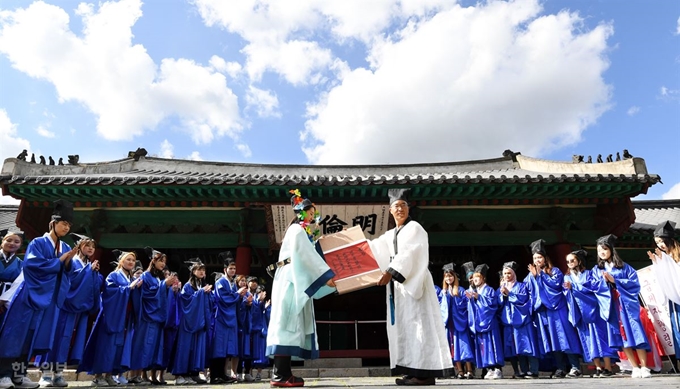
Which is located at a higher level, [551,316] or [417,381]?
[551,316]

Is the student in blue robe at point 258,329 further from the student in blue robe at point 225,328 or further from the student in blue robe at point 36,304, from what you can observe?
the student in blue robe at point 36,304

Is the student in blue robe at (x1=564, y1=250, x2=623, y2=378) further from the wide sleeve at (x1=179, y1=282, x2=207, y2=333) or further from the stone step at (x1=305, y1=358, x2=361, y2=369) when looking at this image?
the wide sleeve at (x1=179, y1=282, x2=207, y2=333)

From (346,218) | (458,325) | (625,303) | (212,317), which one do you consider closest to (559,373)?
(625,303)

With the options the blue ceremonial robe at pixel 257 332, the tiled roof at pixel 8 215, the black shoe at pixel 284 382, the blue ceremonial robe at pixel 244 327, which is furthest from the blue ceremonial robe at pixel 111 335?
the tiled roof at pixel 8 215

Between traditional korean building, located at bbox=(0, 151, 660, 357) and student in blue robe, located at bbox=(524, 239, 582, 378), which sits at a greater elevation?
traditional korean building, located at bbox=(0, 151, 660, 357)

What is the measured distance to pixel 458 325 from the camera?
809cm

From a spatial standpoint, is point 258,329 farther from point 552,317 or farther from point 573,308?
point 573,308

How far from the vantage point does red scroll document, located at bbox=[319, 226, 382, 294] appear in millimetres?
4582

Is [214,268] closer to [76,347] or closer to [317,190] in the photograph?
[317,190]

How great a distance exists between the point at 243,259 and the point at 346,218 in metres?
2.44

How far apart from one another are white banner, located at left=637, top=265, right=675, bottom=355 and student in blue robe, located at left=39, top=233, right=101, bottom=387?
314 inches

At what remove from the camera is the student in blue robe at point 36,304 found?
4.43m

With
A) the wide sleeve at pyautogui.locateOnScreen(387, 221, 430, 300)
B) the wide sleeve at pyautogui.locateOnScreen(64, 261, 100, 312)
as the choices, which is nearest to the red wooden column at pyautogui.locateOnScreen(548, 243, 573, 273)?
the wide sleeve at pyautogui.locateOnScreen(387, 221, 430, 300)

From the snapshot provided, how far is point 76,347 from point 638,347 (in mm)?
7392
